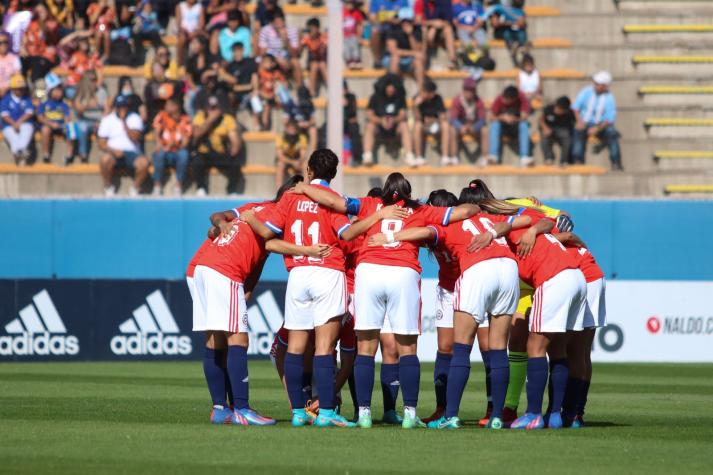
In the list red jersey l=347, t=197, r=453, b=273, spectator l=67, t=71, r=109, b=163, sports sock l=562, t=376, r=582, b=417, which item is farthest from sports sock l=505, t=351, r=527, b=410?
spectator l=67, t=71, r=109, b=163

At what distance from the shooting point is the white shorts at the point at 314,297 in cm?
978

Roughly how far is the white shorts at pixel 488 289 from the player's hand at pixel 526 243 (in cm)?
22

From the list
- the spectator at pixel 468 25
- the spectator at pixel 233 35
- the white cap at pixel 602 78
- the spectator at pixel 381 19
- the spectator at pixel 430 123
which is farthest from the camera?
the spectator at pixel 468 25

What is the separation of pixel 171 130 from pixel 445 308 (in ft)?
41.2

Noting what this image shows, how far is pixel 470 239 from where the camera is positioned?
9.95 meters

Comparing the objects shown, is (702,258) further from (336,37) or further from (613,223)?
(336,37)

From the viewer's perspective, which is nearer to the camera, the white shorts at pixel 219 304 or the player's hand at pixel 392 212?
the player's hand at pixel 392 212

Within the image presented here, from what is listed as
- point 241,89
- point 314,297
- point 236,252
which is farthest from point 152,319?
point 314,297

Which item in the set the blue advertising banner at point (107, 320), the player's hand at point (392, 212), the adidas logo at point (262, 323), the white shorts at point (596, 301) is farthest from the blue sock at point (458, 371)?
the adidas logo at point (262, 323)

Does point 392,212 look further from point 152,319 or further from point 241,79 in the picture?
point 241,79

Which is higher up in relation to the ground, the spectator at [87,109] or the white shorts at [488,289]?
the spectator at [87,109]

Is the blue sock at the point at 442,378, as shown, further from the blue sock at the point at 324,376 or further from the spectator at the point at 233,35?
the spectator at the point at 233,35

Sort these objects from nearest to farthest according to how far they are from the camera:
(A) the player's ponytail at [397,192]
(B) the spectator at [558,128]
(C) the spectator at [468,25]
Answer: (A) the player's ponytail at [397,192] → (B) the spectator at [558,128] → (C) the spectator at [468,25]

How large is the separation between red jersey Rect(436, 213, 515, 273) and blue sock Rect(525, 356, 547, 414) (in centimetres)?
85
